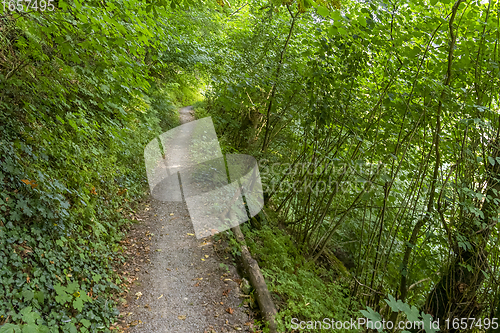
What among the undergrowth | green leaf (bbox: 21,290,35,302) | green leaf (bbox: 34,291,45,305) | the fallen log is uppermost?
green leaf (bbox: 21,290,35,302)

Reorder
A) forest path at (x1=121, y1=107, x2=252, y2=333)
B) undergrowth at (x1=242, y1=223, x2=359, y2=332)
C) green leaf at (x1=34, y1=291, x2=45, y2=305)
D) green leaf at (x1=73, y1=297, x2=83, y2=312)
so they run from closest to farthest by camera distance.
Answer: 1. green leaf at (x1=34, y1=291, x2=45, y2=305)
2. green leaf at (x1=73, y1=297, x2=83, y2=312)
3. forest path at (x1=121, y1=107, x2=252, y2=333)
4. undergrowth at (x1=242, y1=223, x2=359, y2=332)

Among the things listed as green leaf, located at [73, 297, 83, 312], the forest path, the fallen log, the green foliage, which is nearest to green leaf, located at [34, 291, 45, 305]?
the green foliage

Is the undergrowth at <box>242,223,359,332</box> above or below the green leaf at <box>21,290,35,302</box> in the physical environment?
below

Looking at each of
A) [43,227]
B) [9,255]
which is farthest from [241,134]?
[9,255]

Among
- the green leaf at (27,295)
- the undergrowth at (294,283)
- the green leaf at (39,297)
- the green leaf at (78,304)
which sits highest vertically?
the green leaf at (27,295)

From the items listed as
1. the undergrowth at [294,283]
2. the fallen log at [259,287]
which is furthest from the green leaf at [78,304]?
A: the undergrowth at [294,283]

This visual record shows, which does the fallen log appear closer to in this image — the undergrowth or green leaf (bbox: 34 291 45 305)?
the undergrowth

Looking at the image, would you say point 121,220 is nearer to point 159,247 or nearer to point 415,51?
point 159,247

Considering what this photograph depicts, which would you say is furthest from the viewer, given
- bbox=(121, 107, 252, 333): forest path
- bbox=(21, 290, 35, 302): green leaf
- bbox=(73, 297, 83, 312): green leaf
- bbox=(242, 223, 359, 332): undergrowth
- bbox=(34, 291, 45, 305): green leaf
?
bbox=(242, 223, 359, 332): undergrowth

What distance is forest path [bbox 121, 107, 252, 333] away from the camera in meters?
3.82

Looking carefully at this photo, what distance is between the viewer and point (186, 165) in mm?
9062

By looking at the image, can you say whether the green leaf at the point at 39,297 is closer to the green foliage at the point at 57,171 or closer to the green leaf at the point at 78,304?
the green foliage at the point at 57,171

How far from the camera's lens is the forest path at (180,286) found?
3.82 m

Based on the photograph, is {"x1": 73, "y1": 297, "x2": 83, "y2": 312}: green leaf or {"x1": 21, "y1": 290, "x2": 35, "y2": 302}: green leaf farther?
{"x1": 73, "y1": 297, "x2": 83, "y2": 312}: green leaf
